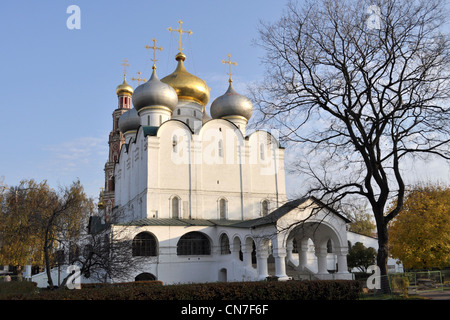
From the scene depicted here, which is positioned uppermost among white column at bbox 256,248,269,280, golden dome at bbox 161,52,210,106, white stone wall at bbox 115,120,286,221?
golden dome at bbox 161,52,210,106

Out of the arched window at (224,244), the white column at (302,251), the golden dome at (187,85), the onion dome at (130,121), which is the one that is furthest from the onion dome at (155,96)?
the white column at (302,251)

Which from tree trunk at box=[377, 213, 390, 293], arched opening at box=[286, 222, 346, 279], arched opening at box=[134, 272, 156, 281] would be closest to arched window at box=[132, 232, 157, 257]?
arched opening at box=[134, 272, 156, 281]

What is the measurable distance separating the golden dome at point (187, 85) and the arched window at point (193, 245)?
11.9 meters

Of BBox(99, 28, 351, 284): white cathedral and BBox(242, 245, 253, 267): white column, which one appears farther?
BBox(99, 28, 351, 284): white cathedral

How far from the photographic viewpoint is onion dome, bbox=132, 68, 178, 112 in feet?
102

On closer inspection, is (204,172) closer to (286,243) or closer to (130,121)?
(286,243)

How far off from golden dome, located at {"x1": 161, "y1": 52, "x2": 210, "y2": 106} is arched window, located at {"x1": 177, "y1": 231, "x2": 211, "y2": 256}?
39.1ft

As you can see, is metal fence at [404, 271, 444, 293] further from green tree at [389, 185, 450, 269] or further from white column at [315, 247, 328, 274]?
white column at [315, 247, 328, 274]

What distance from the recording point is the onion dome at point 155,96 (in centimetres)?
3103

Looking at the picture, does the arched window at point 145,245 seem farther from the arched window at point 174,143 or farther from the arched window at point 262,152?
the arched window at point 262,152

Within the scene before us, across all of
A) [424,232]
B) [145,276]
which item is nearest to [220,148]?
[145,276]

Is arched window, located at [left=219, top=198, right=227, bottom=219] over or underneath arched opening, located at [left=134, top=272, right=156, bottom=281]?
over
